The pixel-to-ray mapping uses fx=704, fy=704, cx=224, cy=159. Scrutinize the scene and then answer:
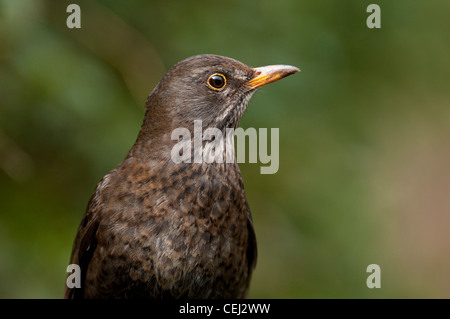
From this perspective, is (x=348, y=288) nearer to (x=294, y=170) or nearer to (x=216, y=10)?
(x=294, y=170)

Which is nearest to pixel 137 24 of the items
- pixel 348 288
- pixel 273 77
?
pixel 273 77

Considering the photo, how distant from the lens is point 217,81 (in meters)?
3.61

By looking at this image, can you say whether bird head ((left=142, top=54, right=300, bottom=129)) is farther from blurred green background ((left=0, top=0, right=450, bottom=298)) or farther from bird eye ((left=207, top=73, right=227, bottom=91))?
blurred green background ((left=0, top=0, right=450, bottom=298))

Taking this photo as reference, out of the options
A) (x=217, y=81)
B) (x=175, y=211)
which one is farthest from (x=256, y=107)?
(x=175, y=211)

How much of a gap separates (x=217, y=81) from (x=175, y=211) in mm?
766

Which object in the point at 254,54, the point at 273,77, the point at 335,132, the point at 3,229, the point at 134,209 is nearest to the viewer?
the point at 134,209

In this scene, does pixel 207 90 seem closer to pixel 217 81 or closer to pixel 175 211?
pixel 217 81

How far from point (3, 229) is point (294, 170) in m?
1.85

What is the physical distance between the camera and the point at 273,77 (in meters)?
3.59

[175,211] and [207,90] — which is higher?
[207,90]

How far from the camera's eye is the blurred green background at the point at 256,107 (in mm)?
3852

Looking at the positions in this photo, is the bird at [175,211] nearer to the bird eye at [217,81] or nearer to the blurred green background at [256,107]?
the bird eye at [217,81]

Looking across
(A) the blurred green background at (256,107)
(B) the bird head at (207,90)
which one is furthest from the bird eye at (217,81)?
(A) the blurred green background at (256,107)

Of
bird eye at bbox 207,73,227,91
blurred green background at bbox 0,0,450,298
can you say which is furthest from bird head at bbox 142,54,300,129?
blurred green background at bbox 0,0,450,298
